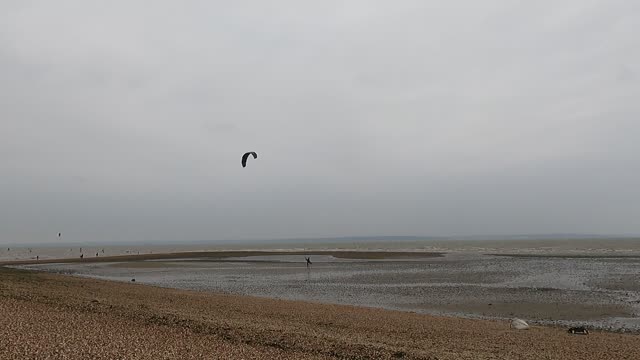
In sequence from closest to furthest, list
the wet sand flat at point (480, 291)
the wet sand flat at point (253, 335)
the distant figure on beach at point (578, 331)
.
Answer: the wet sand flat at point (253, 335)
the distant figure on beach at point (578, 331)
the wet sand flat at point (480, 291)

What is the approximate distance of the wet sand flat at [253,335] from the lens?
12281mm

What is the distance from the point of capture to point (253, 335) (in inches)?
580

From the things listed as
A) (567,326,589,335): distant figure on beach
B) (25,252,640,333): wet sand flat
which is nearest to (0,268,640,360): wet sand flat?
(567,326,589,335): distant figure on beach

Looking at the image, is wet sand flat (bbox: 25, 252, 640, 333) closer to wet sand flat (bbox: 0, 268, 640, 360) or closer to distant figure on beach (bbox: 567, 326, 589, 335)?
distant figure on beach (bbox: 567, 326, 589, 335)


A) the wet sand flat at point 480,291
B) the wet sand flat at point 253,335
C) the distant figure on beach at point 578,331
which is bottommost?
the wet sand flat at point 480,291

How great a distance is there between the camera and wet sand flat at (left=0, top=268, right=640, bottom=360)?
40.3 ft

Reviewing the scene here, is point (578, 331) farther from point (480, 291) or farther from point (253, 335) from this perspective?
point (480, 291)

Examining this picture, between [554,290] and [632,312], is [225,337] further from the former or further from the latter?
[554,290]

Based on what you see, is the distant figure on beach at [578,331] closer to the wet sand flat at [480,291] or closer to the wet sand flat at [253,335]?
the wet sand flat at [253,335]

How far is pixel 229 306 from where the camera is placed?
2245cm

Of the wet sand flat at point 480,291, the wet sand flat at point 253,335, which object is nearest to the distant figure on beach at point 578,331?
the wet sand flat at point 253,335

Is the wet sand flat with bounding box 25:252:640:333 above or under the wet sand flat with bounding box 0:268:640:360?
under

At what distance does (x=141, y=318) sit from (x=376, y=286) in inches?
878

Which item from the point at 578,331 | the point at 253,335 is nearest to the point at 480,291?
the point at 578,331
